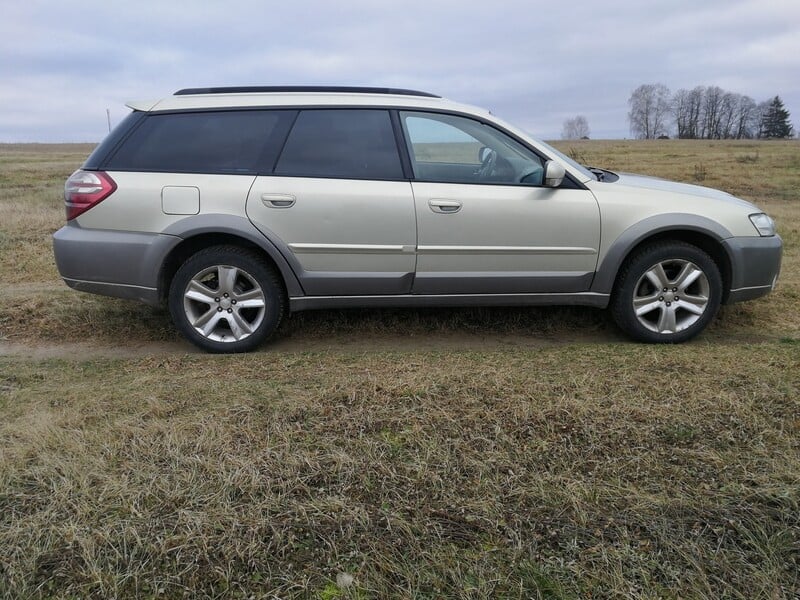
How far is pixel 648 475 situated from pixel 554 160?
7.89 feet

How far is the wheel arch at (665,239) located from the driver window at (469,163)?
729 millimetres

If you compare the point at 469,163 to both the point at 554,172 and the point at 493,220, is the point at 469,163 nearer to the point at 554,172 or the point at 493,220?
the point at 493,220

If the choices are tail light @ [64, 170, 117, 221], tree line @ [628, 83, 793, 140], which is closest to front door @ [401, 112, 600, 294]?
tail light @ [64, 170, 117, 221]

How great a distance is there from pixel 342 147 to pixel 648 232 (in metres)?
2.17

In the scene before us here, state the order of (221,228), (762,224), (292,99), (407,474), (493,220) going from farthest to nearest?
(762,224) < (292,99) < (493,220) < (221,228) < (407,474)

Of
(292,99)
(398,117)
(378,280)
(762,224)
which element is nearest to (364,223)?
(378,280)

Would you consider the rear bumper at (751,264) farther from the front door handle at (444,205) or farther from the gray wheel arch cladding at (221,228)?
the gray wheel arch cladding at (221,228)

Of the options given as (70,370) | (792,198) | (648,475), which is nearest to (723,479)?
(648,475)

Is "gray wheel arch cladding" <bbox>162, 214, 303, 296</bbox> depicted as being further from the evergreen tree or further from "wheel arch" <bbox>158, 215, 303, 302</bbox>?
the evergreen tree

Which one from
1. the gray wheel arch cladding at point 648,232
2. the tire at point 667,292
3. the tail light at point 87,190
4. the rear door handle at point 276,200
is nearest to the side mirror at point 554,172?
the gray wheel arch cladding at point 648,232

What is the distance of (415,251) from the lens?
414 cm

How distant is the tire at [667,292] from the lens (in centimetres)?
425

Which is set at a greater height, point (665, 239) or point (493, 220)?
point (493, 220)

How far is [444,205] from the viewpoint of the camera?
13.4 ft
